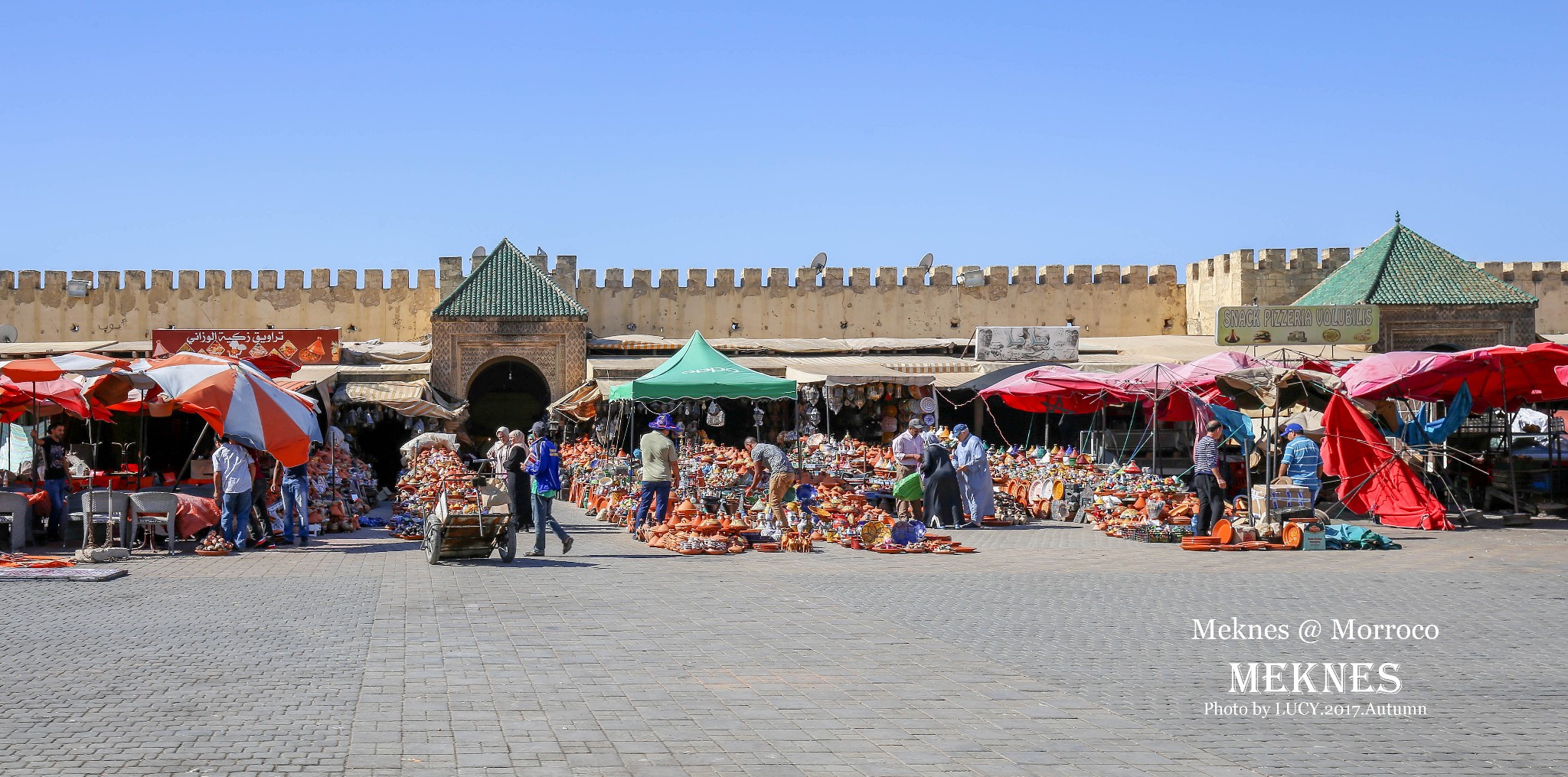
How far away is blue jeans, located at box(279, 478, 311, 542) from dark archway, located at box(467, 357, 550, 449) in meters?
18.2

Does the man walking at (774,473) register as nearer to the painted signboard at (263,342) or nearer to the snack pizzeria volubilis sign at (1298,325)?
the snack pizzeria volubilis sign at (1298,325)

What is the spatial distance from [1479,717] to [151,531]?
12202 millimetres

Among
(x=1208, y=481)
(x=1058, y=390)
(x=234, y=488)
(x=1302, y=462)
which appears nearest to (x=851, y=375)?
(x=1058, y=390)

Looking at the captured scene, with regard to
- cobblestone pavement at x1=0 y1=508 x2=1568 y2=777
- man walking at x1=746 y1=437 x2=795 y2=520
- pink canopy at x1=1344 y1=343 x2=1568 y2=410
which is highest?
pink canopy at x1=1344 y1=343 x2=1568 y2=410

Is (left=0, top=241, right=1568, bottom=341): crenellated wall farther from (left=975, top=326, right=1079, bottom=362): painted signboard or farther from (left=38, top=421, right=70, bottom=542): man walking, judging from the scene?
(left=38, top=421, right=70, bottom=542): man walking

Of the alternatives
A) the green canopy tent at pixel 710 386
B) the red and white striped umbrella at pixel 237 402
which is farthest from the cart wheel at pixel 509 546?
the green canopy tent at pixel 710 386

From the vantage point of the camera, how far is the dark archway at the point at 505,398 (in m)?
33.1

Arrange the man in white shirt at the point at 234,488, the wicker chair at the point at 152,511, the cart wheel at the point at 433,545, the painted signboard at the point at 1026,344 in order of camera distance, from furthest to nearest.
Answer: the painted signboard at the point at 1026,344
the man in white shirt at the point at 234,488
the wicker chair at the point at 152,511
the cart wheel at the point at 433,545

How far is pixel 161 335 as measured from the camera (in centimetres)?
2841

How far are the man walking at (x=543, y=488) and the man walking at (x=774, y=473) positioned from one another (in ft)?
7.11

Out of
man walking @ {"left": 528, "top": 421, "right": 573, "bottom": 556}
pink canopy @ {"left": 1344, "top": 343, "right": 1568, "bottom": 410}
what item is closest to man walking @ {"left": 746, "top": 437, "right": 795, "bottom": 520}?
man walking @ {"left": 528, "top": 421, "right": 573, "bottom": 556}

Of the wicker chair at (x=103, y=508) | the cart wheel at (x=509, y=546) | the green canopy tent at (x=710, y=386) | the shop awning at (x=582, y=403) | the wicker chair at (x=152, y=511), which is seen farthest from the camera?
the shop awning at (x=582, y=403)

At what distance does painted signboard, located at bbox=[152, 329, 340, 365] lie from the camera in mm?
28188

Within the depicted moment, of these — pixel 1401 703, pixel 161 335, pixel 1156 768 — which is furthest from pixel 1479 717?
pixel 161 335
